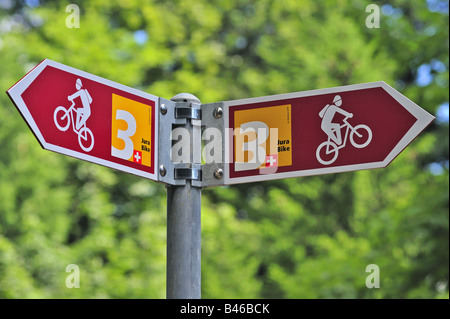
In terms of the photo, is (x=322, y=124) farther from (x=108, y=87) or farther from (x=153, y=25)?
(x=153, y=25)

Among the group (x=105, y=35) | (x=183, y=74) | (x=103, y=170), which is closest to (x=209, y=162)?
(x=103, y=170)

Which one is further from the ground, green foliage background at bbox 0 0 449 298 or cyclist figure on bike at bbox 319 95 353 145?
green foliage background at bbox 0 0 449 298

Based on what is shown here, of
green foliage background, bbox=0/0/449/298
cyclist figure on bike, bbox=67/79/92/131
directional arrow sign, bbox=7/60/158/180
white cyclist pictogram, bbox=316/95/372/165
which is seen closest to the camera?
directional arrow sign, bbox=7/60/158/180

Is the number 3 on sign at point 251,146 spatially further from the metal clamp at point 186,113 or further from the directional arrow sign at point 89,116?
the directional arrow sign at point 89,116

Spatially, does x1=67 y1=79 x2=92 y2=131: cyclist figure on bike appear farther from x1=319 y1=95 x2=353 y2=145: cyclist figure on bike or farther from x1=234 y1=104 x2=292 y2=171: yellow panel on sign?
x1=319 y1=95 x2=353 y2=145: cyclist figure on bike

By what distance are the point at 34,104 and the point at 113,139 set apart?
1.01ft

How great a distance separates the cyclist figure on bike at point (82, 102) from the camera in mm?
2557

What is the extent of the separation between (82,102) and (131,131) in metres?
0.20

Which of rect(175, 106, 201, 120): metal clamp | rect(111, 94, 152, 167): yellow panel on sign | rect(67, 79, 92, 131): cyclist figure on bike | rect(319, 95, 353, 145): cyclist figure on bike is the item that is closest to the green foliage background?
rect(319, 95, 353, 145): cyclist figure on bike

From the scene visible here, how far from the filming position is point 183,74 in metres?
17.9

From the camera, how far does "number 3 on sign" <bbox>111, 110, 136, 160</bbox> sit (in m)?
2.63

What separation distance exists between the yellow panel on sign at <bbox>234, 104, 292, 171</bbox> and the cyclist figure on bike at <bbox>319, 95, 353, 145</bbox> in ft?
0.40

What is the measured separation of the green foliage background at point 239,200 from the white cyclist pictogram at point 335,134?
5.78 meters
